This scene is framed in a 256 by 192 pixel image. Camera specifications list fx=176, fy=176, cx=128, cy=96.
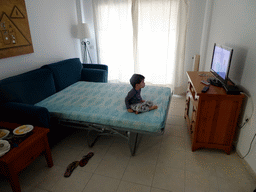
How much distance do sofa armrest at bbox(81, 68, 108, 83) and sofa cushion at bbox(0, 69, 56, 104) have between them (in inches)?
34.5

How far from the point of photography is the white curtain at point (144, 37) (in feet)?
12.6

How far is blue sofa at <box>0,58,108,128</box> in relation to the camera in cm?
214

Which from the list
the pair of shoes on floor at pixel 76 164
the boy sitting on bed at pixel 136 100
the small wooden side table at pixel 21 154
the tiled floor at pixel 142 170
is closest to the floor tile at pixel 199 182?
the tiled floor at pixel 142 170

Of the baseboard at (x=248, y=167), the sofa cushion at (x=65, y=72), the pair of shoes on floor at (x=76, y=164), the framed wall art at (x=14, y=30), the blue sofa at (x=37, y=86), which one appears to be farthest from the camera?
the sofa cushion at (x=65, y=72)

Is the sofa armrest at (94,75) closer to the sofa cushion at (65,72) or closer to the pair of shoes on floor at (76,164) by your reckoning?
the sofa cushion at (65,72)

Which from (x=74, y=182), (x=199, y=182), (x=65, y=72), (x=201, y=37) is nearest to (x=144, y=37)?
(x=201, y=37)

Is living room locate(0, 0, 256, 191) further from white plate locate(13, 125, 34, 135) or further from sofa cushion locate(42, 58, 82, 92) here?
white plate locate(13, 125, 34, 135)

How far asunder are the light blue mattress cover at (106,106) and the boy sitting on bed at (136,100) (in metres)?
0.07

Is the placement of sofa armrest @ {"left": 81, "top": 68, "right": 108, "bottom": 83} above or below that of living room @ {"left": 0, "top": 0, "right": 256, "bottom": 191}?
below

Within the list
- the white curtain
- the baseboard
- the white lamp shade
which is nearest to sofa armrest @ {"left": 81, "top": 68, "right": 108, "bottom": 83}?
the white lamp shade

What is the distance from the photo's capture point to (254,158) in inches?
75.6

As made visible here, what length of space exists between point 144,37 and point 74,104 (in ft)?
8.16

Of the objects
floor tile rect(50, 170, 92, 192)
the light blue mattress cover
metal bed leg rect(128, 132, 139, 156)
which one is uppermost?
the light blue mattress cover

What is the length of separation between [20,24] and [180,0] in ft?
9.97
